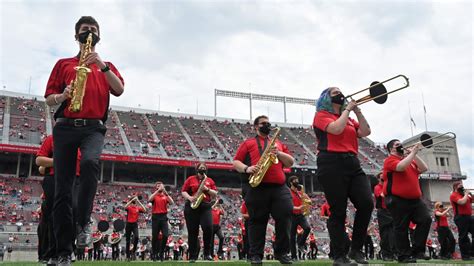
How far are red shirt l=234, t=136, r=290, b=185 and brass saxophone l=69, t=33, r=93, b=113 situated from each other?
313 cm

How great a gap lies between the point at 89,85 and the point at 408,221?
18.9 ft

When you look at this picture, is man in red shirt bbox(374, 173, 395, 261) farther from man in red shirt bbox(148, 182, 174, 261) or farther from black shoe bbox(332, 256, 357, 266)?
black shoe bbox(332, 256, 357, 266)

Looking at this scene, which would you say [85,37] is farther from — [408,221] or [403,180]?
[408,221]

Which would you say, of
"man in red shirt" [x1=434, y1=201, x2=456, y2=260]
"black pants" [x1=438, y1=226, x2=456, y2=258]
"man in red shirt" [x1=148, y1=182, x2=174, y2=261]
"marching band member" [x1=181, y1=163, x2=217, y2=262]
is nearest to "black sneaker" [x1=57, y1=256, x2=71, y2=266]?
"marching band member" [x1=181, y1=163, x2=217, y2=262]

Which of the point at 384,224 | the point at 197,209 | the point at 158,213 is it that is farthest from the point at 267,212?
the point at 384,224

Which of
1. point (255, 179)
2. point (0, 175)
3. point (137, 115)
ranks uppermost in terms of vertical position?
point (137, 115)

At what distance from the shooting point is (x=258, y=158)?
6762 millimetres

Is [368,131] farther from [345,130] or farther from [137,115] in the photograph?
[137,115]

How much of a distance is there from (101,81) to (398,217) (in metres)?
5.51

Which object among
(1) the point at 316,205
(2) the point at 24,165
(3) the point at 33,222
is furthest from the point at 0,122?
(1) the point at 316,205

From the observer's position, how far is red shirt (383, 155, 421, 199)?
290 inches

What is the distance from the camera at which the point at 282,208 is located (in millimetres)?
6469

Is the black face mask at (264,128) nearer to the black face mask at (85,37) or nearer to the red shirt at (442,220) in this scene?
the black face mask at (85,37)

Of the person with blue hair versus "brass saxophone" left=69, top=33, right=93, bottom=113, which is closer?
"brass saxophone" left=69, top=33, right=93, bottom=113
